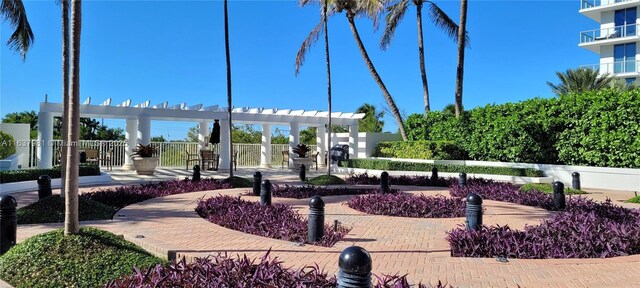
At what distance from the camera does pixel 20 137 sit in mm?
22031

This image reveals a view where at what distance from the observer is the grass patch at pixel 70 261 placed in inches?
180

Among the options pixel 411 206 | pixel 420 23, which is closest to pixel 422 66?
pixel 420 23

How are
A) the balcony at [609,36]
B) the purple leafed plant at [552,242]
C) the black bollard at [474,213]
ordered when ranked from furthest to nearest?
1. the balcony at [609,36]
2. the black bollard at [474,213]
3. the purple leafed plant at [552,242]

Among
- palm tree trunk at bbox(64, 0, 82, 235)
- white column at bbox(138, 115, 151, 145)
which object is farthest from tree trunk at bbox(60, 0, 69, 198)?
white column at bbox(138, 115, 151, 145)

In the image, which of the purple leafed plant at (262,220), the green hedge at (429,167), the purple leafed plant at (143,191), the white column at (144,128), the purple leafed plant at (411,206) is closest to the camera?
the purple leafed plant at (262,220)

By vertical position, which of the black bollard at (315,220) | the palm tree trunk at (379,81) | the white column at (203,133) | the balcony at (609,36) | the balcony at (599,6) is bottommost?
the black bollard at (315,220)

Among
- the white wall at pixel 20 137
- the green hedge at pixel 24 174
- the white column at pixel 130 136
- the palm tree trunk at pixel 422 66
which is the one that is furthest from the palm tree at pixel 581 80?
the white wall at pixel 20 137

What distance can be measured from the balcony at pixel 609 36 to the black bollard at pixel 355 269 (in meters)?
40.2

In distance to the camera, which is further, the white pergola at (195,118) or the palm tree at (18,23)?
the white pergola at (195,118)

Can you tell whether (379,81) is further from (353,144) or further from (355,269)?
(355,269)

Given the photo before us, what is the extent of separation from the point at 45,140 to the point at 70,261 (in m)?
16.6

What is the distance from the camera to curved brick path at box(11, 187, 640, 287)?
4660 millimetres

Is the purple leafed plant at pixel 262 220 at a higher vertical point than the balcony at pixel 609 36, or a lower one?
lower

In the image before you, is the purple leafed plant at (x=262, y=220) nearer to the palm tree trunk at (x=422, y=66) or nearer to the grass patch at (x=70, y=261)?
the grass patch at (x=70, y=261)
